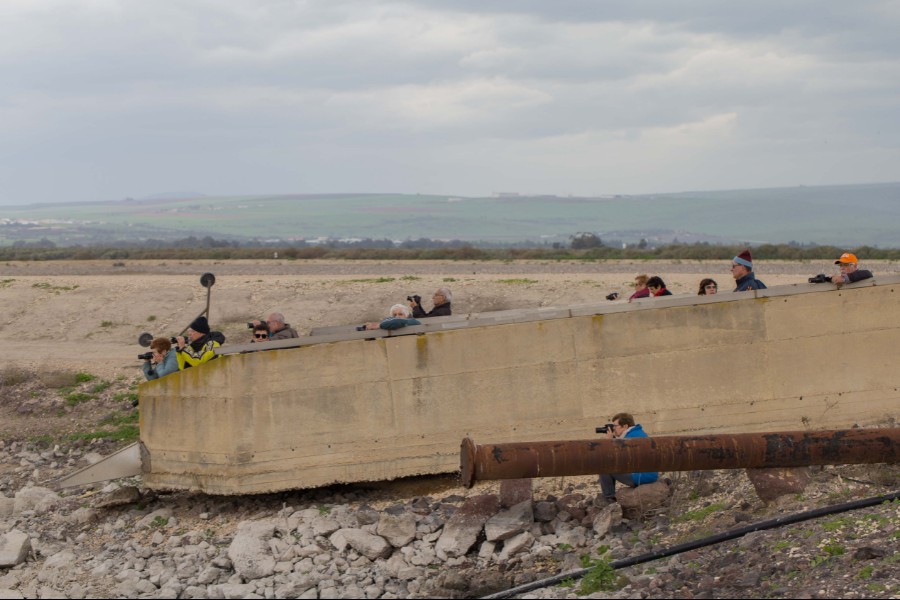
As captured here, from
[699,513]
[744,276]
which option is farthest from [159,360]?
[744,276]

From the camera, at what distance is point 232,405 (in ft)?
39.6

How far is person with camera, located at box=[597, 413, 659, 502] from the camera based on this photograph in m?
10.8

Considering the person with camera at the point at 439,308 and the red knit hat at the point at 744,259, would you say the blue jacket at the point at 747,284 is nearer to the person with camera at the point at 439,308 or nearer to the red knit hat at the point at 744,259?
the red knit hat at the point at 744,259

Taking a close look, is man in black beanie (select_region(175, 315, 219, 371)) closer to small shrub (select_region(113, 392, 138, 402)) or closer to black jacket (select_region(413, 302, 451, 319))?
black jacket (select_region(413, 302, 451, 319))

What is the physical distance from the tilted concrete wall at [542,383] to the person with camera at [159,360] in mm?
373

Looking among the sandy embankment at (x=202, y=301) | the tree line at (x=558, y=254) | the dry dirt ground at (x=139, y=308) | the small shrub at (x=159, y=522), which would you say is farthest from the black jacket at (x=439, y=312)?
the tree line at (x=558, y=254)

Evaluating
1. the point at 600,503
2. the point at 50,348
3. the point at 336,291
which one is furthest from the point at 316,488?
the point at 336,291

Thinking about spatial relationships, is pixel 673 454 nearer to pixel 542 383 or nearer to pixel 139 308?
pixel 542 383

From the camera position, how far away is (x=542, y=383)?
39.9 feet

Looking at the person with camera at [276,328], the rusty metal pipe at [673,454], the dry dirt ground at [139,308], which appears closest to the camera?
the rusty metal pipe at [673,454]

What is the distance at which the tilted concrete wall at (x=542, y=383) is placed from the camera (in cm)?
1209

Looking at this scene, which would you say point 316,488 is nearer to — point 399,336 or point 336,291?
point 399,336

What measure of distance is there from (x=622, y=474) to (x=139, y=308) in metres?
16.4

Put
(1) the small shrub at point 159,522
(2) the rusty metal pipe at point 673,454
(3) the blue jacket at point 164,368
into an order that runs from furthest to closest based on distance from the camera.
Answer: (3) the blue jacket at point 164,368, (1) the small shrub at point 159,522, (2) the rusty metal pipe at point 673,454
